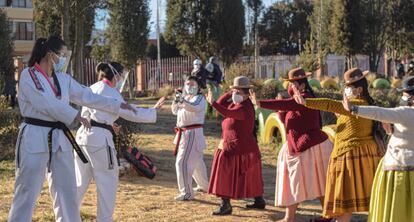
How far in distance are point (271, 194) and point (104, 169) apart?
357 cm

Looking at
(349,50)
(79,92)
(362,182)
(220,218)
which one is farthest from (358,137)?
(349,50)

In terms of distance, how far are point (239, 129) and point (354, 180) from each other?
6.14 feet

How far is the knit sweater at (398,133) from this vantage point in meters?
5.12

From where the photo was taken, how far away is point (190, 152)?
872 cm

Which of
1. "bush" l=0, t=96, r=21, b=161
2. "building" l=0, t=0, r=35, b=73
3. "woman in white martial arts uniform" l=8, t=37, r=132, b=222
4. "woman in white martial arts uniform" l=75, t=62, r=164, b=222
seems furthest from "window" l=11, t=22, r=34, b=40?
"woman in white martial arts uniform" l=8, t=37, r=132, b=222

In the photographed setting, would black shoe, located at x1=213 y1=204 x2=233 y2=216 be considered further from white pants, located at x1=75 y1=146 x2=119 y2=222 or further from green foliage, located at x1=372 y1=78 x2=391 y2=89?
green foliage, located at x1=372 y1=78 x2=391 y2=89

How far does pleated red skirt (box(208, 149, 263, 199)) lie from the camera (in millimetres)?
7758

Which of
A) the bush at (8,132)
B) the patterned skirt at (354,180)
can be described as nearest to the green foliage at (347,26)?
the bush at (8,132)

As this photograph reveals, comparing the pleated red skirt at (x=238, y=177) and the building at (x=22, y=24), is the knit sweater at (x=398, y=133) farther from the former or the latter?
the building at (x=22, y=24)

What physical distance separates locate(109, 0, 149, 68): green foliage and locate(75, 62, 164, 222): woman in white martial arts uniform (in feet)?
72.1

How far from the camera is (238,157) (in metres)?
7.80

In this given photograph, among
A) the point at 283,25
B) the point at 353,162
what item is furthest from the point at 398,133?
the point at 283,25

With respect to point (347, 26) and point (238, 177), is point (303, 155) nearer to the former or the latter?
point (238, 177)

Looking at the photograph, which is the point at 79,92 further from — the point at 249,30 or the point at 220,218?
the point at 249,30
